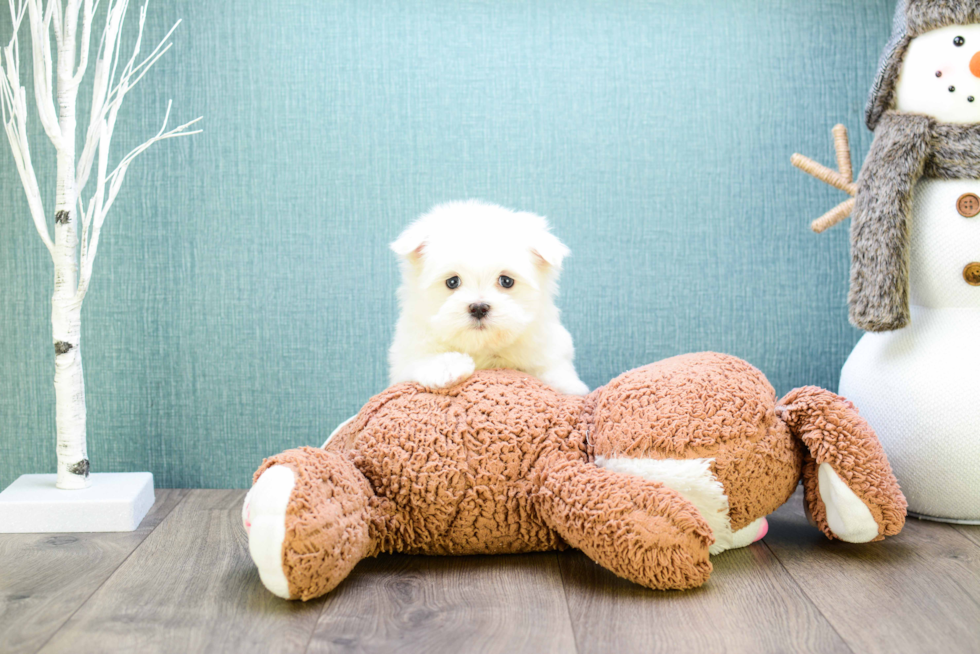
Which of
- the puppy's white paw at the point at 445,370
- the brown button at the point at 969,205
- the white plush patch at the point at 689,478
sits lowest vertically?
the white plush patch at the point at 689,478

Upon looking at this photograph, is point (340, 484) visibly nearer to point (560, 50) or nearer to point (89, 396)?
point (89, 396)

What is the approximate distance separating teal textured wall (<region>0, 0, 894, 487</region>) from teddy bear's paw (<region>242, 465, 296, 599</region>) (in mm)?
809

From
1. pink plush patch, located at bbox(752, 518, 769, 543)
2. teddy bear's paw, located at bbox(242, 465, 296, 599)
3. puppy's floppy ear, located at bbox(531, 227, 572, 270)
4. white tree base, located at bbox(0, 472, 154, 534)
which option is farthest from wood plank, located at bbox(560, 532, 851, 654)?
white tree base, located at bbox(0, 472, 154, 534)

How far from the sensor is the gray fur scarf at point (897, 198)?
5.10 ft

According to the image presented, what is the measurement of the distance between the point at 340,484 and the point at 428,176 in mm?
945

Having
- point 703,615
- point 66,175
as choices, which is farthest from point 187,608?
point 66,175

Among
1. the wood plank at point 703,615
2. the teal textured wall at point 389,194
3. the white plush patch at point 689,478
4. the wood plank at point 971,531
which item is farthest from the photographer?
the teal textured wall at point 389,194

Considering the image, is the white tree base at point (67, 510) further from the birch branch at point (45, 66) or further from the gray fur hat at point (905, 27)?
the gray fur hat at point (905, 27)

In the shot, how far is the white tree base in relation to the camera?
1.62 m

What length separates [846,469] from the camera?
136 cm

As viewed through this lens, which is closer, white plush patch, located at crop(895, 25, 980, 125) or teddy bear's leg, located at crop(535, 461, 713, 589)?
teddy bear's leg, located at crop(535, 461, 713, 589)

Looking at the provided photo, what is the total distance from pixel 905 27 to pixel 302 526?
148cm

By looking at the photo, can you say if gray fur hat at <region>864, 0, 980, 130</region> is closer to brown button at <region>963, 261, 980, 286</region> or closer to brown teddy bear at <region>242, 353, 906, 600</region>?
brown button at <region>963, 261, 980, 286</region>

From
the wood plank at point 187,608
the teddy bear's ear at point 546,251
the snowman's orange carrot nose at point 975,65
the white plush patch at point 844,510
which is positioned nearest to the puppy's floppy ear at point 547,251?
the teddy bear's ear at point 546,251
